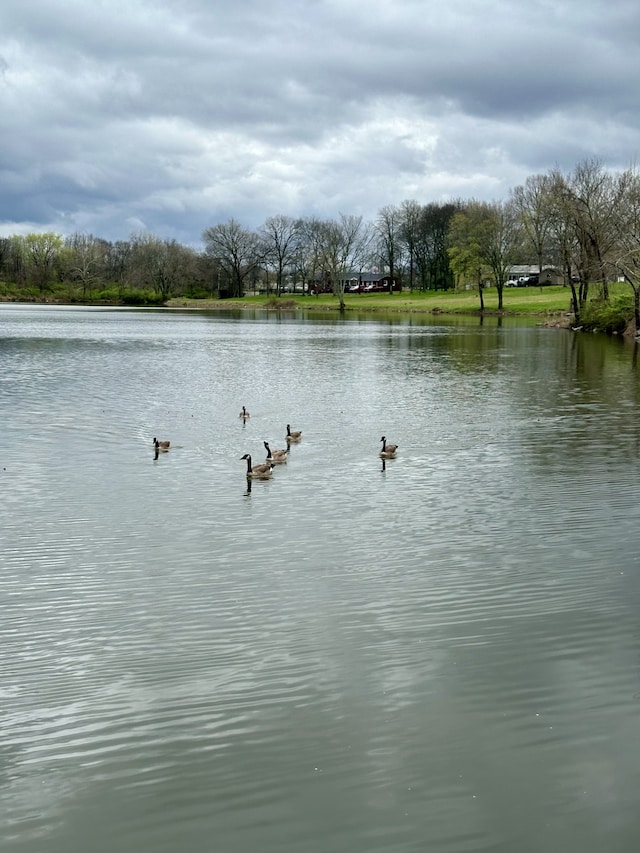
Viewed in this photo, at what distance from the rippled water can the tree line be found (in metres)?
47.6

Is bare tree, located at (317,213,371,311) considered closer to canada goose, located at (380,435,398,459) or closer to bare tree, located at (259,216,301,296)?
bare tree, located at (259,216,301,296)

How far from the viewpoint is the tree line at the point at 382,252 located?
68688mm

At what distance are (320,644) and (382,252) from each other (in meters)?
141

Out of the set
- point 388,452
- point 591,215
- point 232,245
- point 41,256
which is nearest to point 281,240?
point 232,245

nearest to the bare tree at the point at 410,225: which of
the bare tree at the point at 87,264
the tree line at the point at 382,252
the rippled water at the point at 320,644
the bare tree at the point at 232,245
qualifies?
the tree line at the point at 382,252

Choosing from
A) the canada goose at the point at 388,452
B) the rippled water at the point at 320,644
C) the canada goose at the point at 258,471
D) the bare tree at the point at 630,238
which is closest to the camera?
the rippled water at the point at 320,644

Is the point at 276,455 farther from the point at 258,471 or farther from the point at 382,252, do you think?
the point at 382,252

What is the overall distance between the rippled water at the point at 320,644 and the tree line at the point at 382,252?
47.6 metres

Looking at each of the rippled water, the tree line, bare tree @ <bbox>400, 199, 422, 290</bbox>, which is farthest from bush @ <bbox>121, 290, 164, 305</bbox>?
the rippled water

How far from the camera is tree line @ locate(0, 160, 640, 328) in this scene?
68.7 meters

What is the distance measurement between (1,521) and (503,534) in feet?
29.0

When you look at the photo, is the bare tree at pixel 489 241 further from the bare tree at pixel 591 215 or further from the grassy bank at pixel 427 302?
the bare tree at pixel 591 215

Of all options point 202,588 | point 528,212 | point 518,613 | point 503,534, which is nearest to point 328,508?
point 503,534

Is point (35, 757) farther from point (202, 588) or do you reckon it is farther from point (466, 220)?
point (466, 220)
